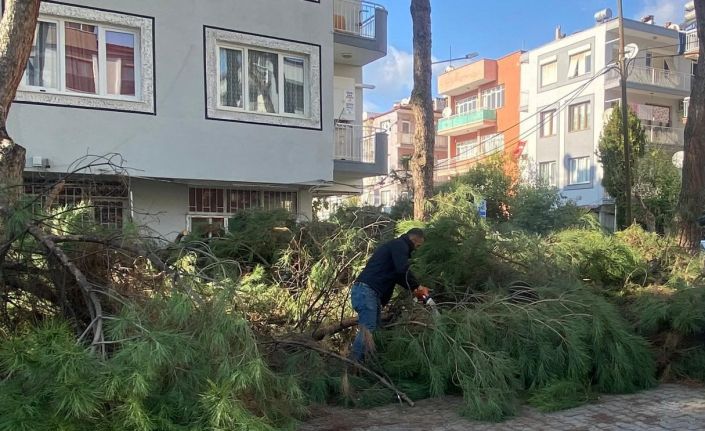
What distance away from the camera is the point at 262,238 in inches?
321

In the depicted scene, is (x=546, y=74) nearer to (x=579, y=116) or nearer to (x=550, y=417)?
(x=579, y=116)

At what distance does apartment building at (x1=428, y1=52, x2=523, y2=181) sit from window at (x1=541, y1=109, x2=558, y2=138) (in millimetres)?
2084

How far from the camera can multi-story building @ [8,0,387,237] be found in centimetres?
1121

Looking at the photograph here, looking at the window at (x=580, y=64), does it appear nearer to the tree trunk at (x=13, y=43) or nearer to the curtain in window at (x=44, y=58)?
the curtain in window at (x=44, y=58)

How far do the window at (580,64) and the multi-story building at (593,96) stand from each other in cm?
5

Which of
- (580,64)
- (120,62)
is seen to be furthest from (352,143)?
(580,64)

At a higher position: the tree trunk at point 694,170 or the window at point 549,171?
Answer: the window at point 549,171

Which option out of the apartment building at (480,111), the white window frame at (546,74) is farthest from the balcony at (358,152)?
the white window frame at (546,74)

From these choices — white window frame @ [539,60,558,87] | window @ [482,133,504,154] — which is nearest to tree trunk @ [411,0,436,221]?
white window frame @ [539,60,558,87]

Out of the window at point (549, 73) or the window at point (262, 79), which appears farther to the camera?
the window at point (549, 73)

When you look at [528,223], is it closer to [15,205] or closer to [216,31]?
[216,31]

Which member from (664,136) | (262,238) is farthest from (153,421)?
(664,136)

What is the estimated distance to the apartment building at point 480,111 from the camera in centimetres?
3894

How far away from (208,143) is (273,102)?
1853 millimetres
